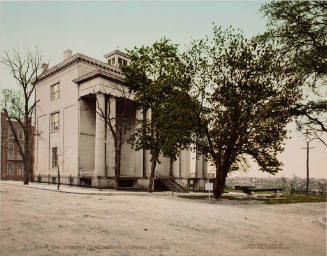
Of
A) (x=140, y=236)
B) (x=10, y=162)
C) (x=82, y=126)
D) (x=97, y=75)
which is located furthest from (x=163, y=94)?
(x=10, y=162)

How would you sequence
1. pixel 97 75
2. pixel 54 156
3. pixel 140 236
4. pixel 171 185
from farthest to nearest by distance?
pixel 54 156
pixel 171 185
pixel 97 75
pixel 140 236

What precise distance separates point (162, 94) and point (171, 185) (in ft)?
42.3

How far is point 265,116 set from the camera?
20.5 metres

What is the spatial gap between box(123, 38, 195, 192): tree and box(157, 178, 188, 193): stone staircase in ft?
25.6

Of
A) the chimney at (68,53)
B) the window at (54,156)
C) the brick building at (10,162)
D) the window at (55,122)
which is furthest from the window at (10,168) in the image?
the chimney at (68,53)

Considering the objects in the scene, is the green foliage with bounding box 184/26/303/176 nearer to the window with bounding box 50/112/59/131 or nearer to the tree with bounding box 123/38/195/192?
the tree with bounding box 123/38/195/192

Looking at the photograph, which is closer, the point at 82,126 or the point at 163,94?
the point at 163,94

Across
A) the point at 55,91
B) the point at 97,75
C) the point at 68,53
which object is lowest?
the point at 55,91

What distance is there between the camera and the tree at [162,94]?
23297 mm

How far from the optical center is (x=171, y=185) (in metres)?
35.5

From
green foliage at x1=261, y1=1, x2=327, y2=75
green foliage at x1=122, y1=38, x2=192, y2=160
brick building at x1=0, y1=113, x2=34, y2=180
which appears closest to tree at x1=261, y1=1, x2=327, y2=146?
green foliage at x1=261, y1=1, x2=327, y2=75

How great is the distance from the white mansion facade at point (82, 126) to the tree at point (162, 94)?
9.09 feet

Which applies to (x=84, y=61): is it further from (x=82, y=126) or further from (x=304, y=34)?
(x=304, y=34)

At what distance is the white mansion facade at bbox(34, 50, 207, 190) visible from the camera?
31.0 m
